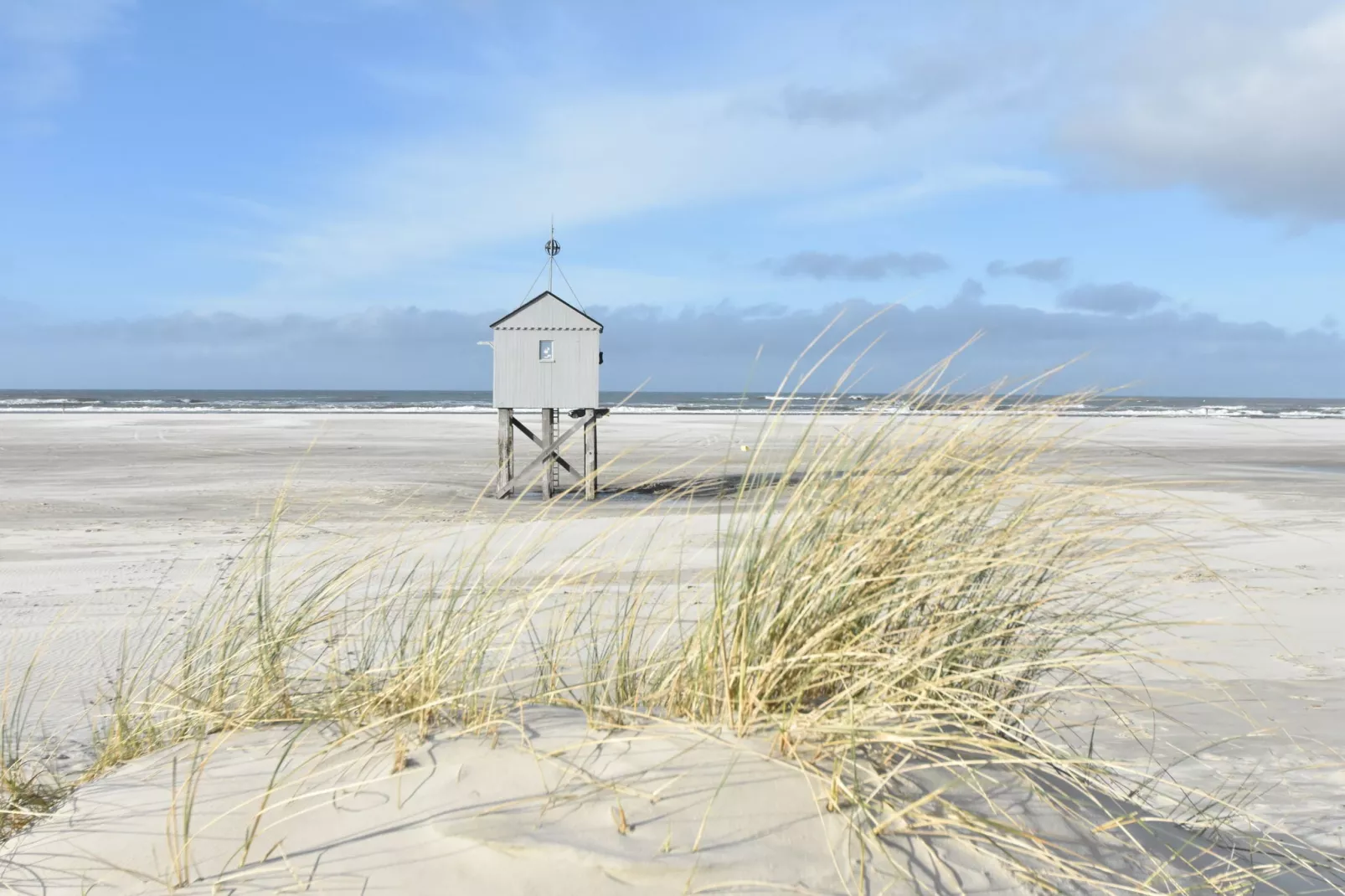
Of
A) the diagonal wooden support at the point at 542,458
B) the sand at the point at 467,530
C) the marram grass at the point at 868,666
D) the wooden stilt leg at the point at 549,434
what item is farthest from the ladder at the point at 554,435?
the marram grass at the point at 868,666

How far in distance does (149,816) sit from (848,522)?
6.00 ft

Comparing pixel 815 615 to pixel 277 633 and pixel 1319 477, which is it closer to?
pixel 277 633

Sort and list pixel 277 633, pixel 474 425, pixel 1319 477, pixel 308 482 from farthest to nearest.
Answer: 1. pixel 474 425
2. pixel 1319 477
3. pixel 308 482
4. pixel 277 633

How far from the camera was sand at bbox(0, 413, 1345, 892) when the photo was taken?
72.9 inches

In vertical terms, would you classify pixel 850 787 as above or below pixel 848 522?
below

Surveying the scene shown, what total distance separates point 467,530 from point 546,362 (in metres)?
5.38

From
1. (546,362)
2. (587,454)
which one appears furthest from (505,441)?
(587,454)

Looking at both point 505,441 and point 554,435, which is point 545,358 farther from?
point 554,435

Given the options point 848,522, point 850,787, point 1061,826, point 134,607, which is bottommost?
point 134,607

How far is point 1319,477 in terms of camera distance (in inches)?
696

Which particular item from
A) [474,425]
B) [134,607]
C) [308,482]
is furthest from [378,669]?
[474,425]

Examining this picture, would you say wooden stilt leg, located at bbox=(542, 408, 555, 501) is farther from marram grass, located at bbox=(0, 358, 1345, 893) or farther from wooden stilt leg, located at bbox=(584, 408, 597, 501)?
marram grass, located at bbox=(0, 358, 1345, 893)

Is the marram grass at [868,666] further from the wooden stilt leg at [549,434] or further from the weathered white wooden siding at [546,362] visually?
the wooden stilt leg at [549,434]

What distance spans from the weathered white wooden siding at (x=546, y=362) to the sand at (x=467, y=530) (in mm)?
1888
